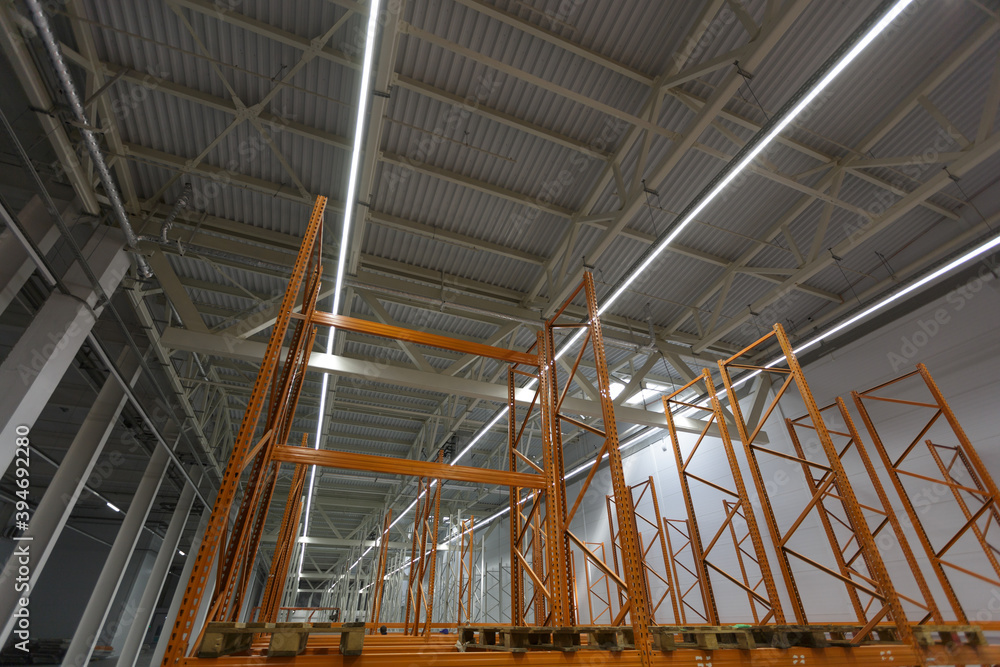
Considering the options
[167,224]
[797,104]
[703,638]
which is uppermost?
[167,224]

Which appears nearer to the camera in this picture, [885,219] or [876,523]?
[885,219]

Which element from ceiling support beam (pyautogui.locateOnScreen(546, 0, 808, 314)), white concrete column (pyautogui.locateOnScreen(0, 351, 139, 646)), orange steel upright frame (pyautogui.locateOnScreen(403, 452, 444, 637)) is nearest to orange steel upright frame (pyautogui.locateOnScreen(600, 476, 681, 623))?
orange steel upright frame (pyautogui.locateOnScreen(403, 452, 444, 637))

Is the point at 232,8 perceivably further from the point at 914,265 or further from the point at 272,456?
the point at 914,265

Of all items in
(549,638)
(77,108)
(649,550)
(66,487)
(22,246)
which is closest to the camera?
(549,638)

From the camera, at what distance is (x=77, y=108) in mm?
6172

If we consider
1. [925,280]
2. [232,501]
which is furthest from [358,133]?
[925,280]

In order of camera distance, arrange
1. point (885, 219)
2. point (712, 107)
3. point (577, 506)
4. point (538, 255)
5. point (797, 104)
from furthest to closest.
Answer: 1. point (538, 255)
2. point (885, 219)
3. point (712, 107)
4. point (797, 104)
5. point (577, 506)

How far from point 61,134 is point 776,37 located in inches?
410

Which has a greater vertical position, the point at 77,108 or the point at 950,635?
the point at 77,108

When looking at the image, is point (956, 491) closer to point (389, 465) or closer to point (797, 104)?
point (797, 104)

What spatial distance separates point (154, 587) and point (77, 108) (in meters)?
14.2

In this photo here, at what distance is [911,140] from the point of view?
8.88 meters

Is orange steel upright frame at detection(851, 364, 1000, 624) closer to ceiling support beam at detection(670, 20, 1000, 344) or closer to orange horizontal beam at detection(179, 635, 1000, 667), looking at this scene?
orange horizontal beam at detection(179, 635, 1000, 667)

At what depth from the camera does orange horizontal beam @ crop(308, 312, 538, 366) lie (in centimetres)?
671
